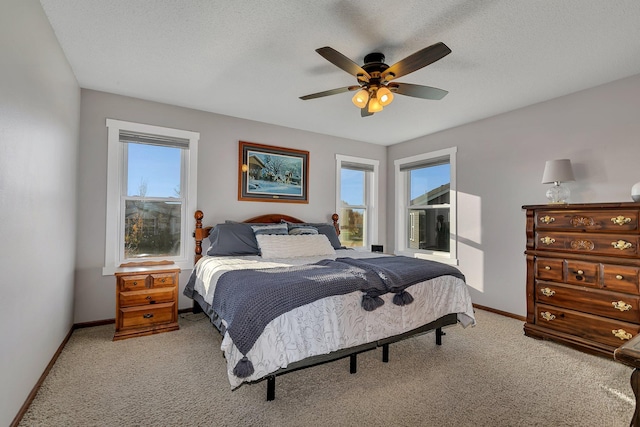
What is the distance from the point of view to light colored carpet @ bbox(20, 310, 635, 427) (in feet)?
5.84

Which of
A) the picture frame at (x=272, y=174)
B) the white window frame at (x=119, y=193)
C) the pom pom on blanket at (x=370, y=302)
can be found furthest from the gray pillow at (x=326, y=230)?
the pom pom on blanket at (x=370, y=302)

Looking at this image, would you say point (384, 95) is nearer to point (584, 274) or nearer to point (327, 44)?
point (327, 44)

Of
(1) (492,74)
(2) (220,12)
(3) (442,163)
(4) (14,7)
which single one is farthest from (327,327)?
(3) (442,163)


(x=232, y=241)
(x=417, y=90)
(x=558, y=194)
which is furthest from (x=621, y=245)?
(x=232, y=241)

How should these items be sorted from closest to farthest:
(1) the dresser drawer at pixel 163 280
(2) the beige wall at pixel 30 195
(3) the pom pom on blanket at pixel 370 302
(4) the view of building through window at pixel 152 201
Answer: (2) the beige wall at pixel 30 195 → (3) the pom pom on blanket at pixel 370 302 → (1) the dresser drawer at pixel 163 280 → (4) the view of building through window at pixel 152 201

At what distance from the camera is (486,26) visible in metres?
2.12

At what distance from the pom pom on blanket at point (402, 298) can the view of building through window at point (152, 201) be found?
9.05 ft

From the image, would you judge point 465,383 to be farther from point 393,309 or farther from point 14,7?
point 14,7

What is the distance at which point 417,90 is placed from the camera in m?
2.45

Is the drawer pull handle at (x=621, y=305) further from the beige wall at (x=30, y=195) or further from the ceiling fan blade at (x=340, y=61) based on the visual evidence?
the beige wall at (x=30, y=195)

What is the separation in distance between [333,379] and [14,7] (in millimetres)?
2932

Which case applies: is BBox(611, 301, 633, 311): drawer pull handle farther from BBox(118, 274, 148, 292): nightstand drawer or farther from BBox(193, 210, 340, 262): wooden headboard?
BBox(118, 274, 148, 292): nightstand drawer

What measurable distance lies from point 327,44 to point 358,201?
327cm

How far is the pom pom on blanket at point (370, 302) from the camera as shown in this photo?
2.15 meters
